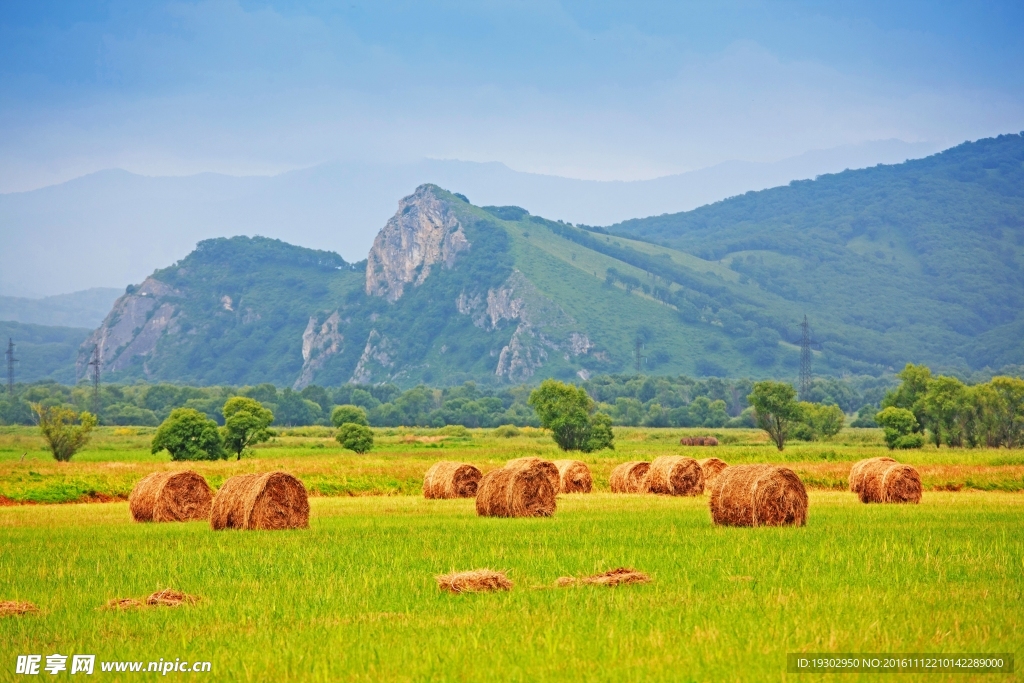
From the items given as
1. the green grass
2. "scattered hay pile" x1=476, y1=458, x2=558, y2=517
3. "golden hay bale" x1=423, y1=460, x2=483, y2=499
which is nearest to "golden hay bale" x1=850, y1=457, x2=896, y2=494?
the green grass

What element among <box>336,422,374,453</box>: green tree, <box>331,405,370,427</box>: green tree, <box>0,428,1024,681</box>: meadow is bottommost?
<box>331,405,370,427</box>: green tree

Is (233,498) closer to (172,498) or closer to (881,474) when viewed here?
(172,498)

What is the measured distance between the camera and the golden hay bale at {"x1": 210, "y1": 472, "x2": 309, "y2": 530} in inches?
1112

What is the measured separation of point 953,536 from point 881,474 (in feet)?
42.9

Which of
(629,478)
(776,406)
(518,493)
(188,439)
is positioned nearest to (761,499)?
(518,493)

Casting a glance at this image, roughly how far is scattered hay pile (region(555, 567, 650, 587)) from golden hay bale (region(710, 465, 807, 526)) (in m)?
9.92

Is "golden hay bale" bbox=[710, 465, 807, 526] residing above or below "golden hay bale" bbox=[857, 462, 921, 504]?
above

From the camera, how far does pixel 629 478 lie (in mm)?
45688

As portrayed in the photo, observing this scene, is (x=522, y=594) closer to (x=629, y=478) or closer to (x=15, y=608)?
(x=15, y=608)

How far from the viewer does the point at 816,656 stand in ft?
43.4

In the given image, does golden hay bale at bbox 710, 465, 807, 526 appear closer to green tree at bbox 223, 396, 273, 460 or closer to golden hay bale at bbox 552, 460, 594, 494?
golden hay bale at bbox 552, 460, 594, 494

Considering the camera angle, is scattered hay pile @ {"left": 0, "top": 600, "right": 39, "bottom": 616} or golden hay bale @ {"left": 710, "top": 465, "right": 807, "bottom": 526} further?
golden hay bale @ {"left": 710, "top": 465, "right": 807, "bottom": 526}

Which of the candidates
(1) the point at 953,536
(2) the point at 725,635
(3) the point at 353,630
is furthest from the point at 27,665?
(1) the point at 953,536

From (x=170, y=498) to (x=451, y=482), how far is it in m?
12.1
